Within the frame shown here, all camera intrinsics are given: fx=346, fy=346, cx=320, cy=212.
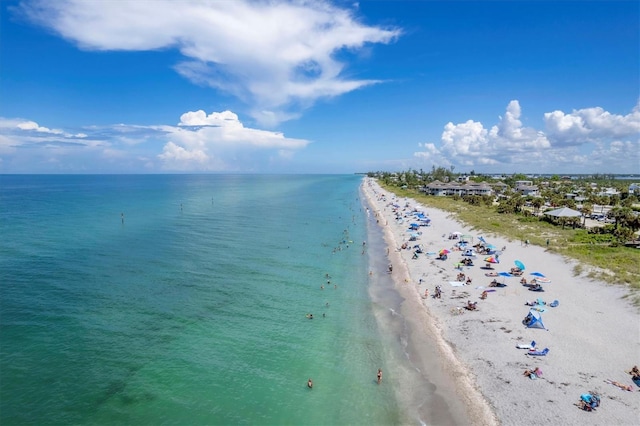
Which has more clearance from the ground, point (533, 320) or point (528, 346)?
point (533, 320)

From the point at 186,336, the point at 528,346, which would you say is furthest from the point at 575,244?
the point at 186,336

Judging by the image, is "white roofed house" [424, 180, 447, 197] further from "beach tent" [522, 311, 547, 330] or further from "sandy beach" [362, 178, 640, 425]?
"beach tent" [522, 311, 547, 330]

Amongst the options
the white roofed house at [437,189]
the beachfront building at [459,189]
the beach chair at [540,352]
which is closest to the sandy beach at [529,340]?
the beach chair at [540,352]

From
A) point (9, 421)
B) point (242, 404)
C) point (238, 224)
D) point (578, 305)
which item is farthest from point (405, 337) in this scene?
point (238, 224)

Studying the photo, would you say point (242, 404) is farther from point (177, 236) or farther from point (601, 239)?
point (601, 239)

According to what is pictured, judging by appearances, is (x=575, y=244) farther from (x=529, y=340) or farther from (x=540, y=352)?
(x=540, y=352)

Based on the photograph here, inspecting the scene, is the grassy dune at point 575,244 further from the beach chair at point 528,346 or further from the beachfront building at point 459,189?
the beachfront building at point 459,189
